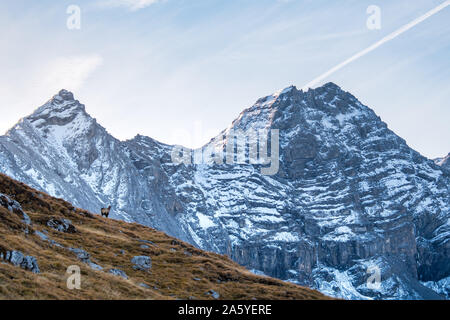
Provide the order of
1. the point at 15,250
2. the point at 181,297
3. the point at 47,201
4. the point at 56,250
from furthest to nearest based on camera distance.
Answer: the point at 47,201 → the point at 56,250 → the point at 181,297 → the point at 15,250

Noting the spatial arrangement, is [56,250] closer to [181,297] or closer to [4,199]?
[4,199]

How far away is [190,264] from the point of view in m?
54.0

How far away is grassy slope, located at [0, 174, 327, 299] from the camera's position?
35344mm

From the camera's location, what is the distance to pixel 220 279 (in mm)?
51156

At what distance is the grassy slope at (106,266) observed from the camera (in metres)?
35.3

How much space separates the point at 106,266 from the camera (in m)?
46.2
